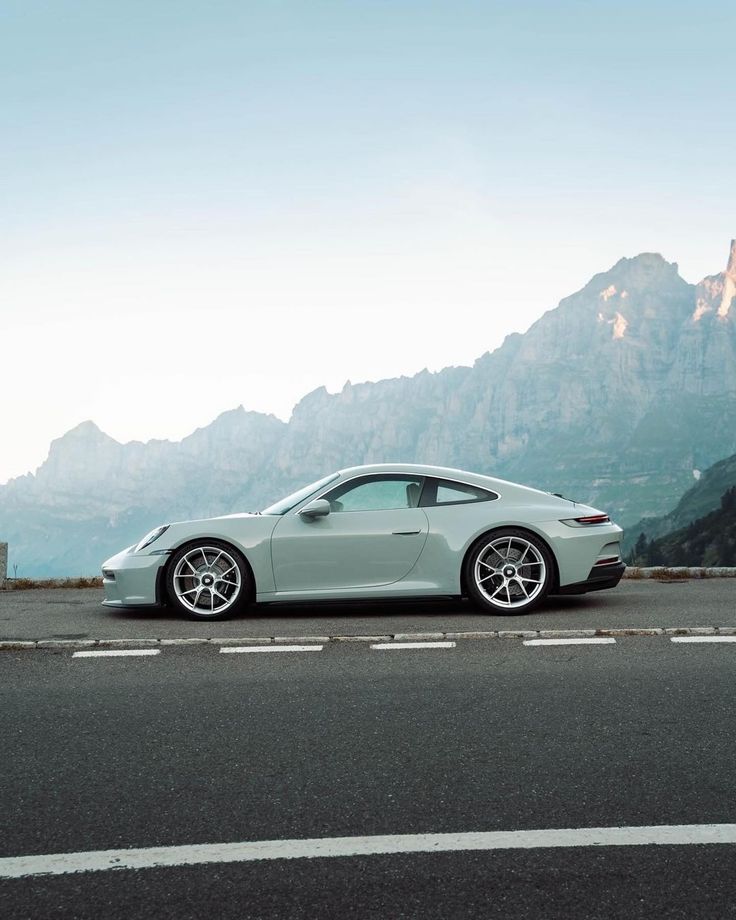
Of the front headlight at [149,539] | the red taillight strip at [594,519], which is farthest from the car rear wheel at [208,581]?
the red taillight strip at [594,519]

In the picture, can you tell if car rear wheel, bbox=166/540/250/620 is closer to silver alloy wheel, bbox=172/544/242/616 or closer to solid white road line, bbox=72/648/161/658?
silver alloy wheel, bbox=172/544/242/616

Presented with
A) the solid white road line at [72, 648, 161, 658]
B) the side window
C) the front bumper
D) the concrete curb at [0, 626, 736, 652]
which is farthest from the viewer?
the side window

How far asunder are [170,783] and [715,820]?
1.89 metres

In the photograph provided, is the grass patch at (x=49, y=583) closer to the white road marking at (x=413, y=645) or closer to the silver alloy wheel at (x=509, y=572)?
the silver alloy wheel at (x=509, y=572)

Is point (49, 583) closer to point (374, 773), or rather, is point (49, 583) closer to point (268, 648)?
point (268, 648)

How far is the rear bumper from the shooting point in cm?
821

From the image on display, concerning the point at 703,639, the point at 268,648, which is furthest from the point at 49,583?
the point at 703,639

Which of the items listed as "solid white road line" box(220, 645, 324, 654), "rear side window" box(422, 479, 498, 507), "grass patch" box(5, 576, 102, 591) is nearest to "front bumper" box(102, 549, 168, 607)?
"solid white road line" box(220, 645, 324, 654)

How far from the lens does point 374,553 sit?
798cm

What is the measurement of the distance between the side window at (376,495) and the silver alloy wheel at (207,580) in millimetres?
1010

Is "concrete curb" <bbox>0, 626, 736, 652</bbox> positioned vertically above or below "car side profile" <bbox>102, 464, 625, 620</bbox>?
below

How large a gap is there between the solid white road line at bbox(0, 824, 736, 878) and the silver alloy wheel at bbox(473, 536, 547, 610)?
16.3 feet

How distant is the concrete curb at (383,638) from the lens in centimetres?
671

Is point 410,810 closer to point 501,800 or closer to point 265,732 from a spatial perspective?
point 501,800
